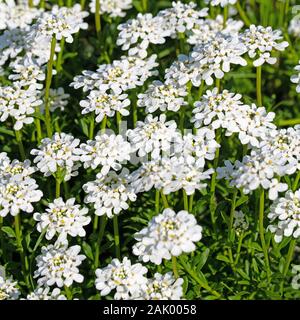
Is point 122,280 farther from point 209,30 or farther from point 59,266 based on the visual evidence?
point 209,30

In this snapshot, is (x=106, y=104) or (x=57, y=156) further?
(x=106, y=104)

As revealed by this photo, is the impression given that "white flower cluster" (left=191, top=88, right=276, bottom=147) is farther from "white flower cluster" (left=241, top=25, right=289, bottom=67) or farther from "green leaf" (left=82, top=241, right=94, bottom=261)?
"green leaf" (left=82, top=241, right=94, bottom=261)

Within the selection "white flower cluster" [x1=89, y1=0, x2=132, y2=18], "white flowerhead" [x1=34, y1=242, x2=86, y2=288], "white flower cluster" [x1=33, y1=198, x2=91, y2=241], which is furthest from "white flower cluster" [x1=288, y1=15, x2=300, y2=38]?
"white flowerhead" [x1=34, y1=242, x2=86, y2=288]

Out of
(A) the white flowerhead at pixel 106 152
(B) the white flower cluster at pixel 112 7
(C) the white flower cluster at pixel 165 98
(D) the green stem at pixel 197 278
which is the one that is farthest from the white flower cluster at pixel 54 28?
(D) the green stem at pixel 197 278

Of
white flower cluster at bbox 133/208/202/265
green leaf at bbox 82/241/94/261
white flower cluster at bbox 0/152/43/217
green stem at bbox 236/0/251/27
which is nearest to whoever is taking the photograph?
white flower cluster at bbox 133/208/202/265

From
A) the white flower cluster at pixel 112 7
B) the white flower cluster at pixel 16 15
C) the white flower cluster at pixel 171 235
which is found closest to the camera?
the white flower cluster at pixel 171 235

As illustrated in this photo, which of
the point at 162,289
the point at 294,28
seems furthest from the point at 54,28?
the point at 294,28

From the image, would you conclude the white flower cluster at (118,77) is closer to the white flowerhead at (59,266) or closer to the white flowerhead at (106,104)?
the white flowerhead at (106,104)
